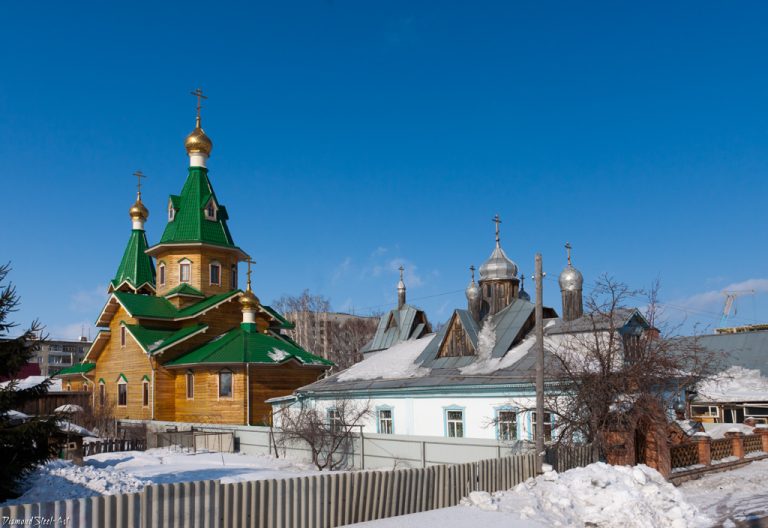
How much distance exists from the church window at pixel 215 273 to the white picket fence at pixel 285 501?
29.2 metres

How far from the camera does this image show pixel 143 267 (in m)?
46.4

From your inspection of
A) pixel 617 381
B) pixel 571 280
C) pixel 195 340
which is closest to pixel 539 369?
pixel 617 381

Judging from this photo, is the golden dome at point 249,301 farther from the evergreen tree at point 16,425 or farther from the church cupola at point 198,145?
the evergreen tree at point 16,425

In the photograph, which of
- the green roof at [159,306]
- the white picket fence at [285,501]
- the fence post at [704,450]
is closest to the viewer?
the white picket fence at [285,501]

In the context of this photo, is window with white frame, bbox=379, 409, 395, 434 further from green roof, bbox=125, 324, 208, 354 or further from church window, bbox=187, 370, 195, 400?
green roof, bbox=125, 324, 208, 354

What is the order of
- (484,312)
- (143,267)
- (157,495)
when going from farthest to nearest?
(143,267)
(484,312)
(157,495)

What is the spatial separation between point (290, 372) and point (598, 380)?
21.5 metres

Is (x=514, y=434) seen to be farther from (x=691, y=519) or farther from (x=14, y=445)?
(x=14, y=445)

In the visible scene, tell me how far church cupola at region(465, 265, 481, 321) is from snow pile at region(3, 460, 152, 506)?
48.3ft

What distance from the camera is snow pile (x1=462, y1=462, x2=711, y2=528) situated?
11961 mm

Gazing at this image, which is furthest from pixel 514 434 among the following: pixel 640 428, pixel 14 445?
pixel 14 445

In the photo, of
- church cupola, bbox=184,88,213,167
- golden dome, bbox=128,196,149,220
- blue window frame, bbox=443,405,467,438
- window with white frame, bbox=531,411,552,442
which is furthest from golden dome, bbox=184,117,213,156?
window with white frame, bbox=531,411,552,442

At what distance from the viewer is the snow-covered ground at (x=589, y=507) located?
38.6ft

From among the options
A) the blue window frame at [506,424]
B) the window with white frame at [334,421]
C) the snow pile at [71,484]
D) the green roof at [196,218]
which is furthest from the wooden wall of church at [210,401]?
the blue window frame at [506,424]
